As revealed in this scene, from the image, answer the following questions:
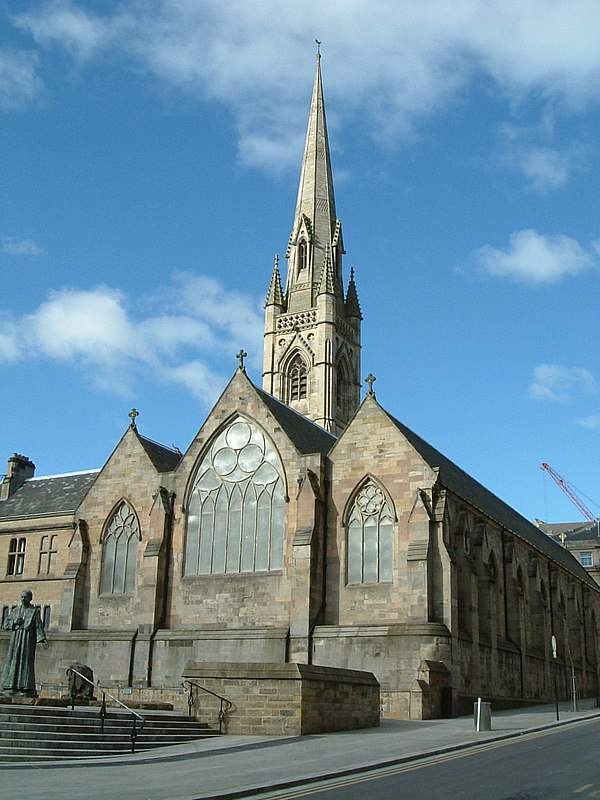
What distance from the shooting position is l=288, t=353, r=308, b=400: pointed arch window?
296 ft

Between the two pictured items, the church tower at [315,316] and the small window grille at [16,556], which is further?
the church tower at [315,316]

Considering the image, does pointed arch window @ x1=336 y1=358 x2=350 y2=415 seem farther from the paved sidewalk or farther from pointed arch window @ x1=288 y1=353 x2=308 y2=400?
the paved sidewalk

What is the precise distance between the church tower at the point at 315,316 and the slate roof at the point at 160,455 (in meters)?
39.3

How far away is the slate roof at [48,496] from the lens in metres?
49.2

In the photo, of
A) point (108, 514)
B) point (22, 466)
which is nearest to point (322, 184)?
point (22, 466)

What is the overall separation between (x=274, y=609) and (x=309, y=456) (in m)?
6.59

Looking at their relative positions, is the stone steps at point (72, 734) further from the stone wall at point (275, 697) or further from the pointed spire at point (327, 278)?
the pointed spire at point (327, 278)

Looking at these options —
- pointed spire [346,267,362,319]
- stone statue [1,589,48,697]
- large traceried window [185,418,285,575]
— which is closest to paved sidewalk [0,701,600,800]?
stone statue [1,589,48,697]

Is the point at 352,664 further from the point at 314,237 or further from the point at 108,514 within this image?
the point at 314,237

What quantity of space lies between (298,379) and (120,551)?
167 feet

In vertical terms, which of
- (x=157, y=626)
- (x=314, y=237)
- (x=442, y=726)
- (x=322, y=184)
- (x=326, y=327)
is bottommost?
(x=442, y=726)

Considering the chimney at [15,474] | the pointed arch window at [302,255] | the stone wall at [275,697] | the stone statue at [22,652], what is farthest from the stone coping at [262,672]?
the pointed arch window at [302,255]

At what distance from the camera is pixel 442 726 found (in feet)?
92.6

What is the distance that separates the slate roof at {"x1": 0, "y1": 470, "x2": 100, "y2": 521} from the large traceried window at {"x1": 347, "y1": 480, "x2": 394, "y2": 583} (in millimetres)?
17890
